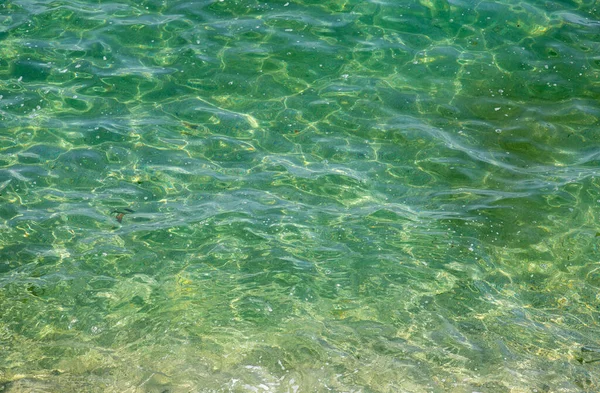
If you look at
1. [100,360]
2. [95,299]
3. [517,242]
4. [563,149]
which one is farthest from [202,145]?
[563,149]

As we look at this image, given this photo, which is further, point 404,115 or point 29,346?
point 404,115

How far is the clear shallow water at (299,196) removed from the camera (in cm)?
595

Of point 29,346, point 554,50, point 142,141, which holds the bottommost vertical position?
point 29,346

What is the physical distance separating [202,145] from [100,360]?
9.36 ft

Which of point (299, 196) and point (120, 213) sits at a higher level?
point (299, 196)

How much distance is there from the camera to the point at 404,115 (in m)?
8.48

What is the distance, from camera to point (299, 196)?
24.5 feet

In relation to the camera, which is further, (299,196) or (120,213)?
(299,196)

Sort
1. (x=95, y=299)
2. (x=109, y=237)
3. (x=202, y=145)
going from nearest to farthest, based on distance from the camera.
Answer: (x=95, y=299) < (x=109, y=237) < (x=202, y=145)

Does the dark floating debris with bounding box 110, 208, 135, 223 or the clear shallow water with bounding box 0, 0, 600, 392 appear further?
the dark floating debris with bounding box 110, 208, 135, 223

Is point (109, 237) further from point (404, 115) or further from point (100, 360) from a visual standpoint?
point (404, 115)

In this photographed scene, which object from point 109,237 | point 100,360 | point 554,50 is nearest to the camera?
point 100,360

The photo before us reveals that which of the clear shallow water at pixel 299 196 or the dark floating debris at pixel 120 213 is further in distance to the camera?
the dark floating debris at pixel 120 213

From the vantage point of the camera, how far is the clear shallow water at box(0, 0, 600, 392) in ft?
19.5
